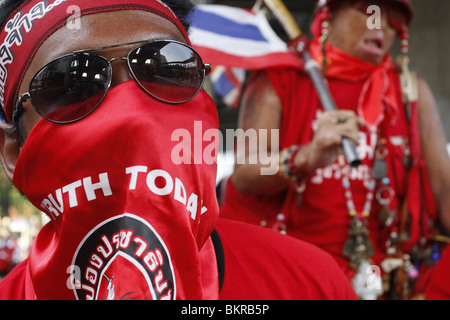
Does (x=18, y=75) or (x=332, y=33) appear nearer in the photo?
(x=18, y=75)

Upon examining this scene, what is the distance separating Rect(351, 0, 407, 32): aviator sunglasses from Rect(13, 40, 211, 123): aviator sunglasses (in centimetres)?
153

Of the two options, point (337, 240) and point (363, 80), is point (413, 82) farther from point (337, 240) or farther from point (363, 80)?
point (337, 240)

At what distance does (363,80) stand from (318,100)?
25 cm

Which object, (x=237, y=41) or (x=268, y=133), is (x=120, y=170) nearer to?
(x=268, y=133)

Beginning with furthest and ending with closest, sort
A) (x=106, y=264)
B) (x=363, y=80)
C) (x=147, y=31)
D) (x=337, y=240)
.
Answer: (x=363, y=80), (x=337, y=240), (x=147, y=31), (x=106, y=264)

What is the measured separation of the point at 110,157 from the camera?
96 centimetres

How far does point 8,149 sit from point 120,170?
0.48m

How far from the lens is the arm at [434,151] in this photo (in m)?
2.42

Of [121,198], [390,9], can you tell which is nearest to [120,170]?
[121,198]

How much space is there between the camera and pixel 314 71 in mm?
2357

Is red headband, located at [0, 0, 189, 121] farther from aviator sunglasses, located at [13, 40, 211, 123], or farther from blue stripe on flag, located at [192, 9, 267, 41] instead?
blue stripe on flag, located at [192, 9, 267, 41]

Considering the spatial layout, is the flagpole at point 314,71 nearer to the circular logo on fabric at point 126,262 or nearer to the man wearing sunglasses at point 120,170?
the man wearing sunglasses at point 120,170

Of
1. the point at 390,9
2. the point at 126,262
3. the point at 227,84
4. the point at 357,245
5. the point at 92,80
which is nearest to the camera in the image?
the point at 126,262
